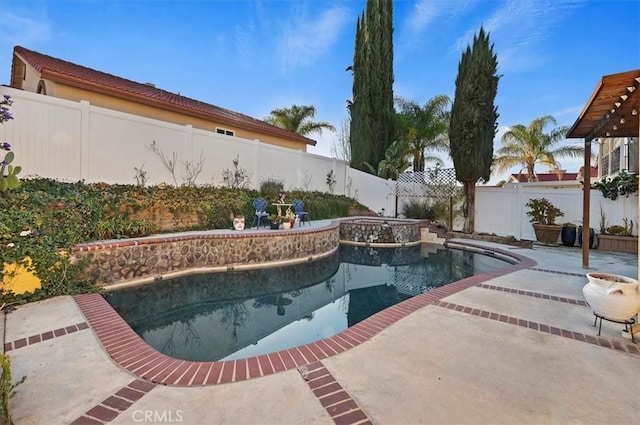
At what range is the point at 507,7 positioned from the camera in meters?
9.77

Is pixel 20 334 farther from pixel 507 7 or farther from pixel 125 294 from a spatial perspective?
pixel 507 7

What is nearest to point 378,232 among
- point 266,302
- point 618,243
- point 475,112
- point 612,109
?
point 475,112

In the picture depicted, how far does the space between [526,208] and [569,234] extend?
6.04 feet

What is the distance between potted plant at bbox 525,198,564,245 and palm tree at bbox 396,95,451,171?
796cm

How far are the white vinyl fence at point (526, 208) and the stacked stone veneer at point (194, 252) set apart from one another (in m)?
7.52

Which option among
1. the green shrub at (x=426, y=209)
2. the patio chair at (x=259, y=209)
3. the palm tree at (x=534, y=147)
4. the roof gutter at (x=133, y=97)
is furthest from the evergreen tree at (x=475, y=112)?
the palm tree at (x=534, y=147)

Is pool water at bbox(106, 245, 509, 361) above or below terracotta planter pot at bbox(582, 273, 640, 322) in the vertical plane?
below

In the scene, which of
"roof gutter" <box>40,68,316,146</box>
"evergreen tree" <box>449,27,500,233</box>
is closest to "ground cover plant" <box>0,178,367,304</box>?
"roof gutter" <box>40,68,316,146</box>

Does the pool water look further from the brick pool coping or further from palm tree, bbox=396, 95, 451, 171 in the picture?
palm tree, bbox=396, 95, 451, 171

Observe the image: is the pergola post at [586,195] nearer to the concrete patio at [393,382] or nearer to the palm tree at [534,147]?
the concrete patio at [393,382]

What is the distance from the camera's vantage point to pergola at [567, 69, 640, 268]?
4.14 meters

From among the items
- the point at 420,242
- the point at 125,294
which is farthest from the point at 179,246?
the point at 420,242

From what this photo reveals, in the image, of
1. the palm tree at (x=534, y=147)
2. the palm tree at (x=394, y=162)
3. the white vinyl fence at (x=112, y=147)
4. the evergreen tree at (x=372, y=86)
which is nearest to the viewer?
the white vinyl fence at (x=112, y=147)

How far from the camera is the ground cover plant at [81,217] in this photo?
461 cm
